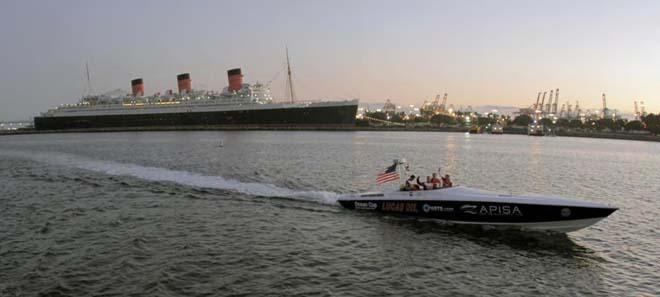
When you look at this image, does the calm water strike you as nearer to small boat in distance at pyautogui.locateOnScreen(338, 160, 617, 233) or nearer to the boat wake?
the boat wake

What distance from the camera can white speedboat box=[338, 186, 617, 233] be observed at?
1573 cm

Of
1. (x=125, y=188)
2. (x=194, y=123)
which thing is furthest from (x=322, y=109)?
(x=125, y=188)

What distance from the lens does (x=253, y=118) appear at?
127 meters

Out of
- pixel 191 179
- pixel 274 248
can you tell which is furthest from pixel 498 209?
pixel 191 179

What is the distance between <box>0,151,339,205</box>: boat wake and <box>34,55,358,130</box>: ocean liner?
84.1m

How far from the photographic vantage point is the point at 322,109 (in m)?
128

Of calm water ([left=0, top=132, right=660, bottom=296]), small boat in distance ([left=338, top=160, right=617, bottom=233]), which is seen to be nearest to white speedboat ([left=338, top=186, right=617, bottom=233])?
small boat in distance ([left=338, top=160, right=617, bottom=233])

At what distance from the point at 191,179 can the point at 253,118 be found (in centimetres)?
9774

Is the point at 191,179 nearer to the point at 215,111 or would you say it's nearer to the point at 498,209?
the point at 498,209

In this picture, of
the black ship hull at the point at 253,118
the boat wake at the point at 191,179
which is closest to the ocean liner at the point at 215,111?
the black ship hull at the point at 253,118

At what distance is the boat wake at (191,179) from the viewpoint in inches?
955

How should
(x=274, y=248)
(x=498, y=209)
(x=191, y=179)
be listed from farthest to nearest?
(x=191, y=179) < (x=498, y=209) < (x=274, y=248)

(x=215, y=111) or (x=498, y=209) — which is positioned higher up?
(x=215, y=111)

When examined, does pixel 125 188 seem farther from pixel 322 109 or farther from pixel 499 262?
pixel 322 109
